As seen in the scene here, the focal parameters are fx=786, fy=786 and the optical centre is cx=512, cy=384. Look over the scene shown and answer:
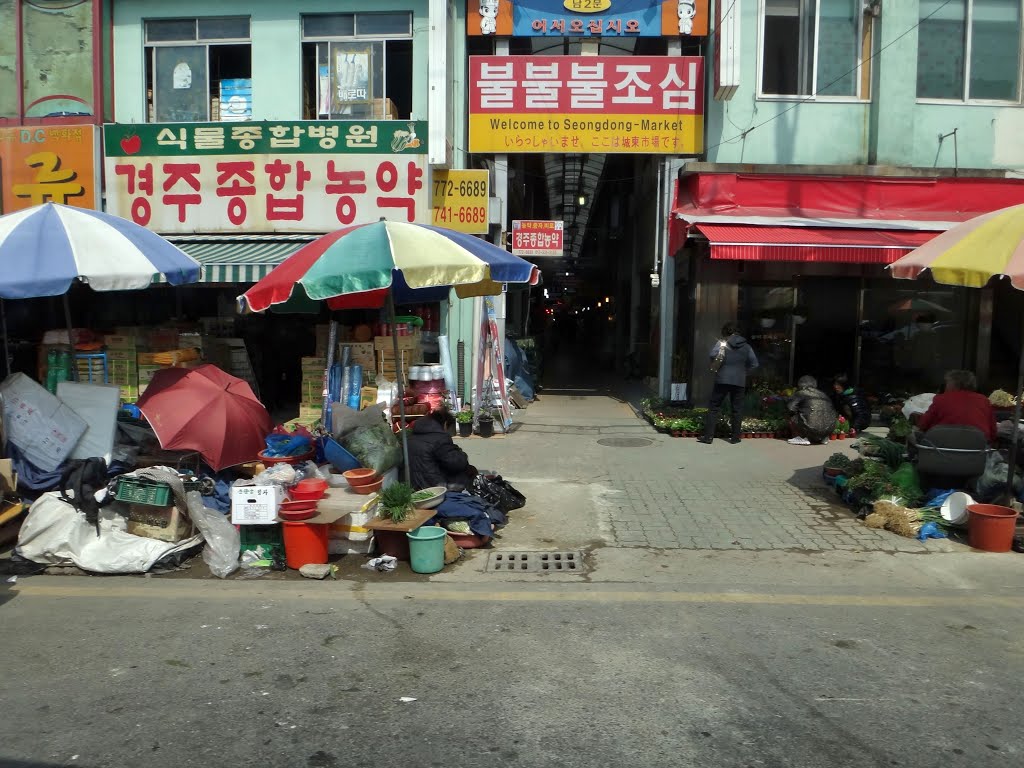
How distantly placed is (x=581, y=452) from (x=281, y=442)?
4.50m

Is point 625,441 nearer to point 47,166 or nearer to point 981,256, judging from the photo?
point 981,256

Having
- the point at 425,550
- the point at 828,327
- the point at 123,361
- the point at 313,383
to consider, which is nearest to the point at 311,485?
the point at 425,550

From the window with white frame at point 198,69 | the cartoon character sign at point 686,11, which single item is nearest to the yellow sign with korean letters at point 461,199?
the window with white frame at point 198,69

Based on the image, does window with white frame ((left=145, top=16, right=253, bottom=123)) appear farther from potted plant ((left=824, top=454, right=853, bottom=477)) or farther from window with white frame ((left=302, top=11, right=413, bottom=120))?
potted plant ((left=824, top=454, right=853, bottom=477))

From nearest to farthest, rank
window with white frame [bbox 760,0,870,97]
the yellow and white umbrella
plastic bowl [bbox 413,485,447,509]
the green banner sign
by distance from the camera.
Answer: the yellow and white umbrella < plastic bowl [bbox 413,485,447,509] < the green banner sign < window with white frame [bbox 760,0,870,97]

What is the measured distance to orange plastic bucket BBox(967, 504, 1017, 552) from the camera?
6.46 metres

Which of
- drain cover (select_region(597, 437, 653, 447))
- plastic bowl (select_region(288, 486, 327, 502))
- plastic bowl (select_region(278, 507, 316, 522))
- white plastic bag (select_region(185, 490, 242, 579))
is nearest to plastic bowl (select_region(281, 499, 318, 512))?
plastic bowl (select_region(278, 507, 316, 522))

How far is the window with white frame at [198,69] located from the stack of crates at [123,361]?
14.8ft

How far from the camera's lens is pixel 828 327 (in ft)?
42.0

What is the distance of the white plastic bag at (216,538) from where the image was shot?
6.04 meters

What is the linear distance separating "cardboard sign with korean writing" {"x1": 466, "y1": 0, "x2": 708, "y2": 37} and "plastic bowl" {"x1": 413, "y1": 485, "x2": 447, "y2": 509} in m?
8.76

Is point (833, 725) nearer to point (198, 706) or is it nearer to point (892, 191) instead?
point (198, 706)

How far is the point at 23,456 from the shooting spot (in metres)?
6.86

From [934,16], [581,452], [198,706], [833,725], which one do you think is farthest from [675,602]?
[934,16]
